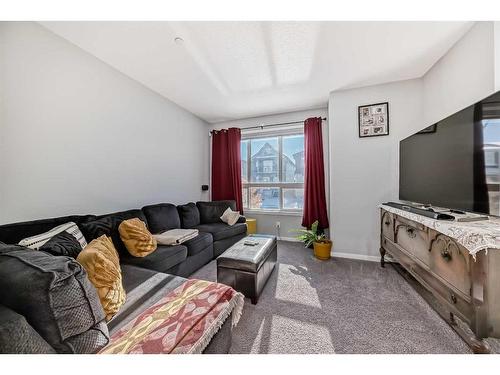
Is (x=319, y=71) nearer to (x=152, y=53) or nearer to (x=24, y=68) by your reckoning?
(x=152, y=53)

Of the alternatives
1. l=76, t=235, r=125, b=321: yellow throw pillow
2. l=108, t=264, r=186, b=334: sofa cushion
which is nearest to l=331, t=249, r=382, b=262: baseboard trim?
l=108, t=264, r=186, b=334: sofa cushion

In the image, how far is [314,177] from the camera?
11.1 ft

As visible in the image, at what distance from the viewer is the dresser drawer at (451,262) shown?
108 cm

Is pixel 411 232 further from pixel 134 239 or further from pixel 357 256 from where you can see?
pixel 134 239

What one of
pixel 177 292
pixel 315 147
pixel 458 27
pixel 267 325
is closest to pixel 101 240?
pixel 177 292

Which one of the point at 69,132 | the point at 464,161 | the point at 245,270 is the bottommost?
the point at 245,270

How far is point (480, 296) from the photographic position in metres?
1.00

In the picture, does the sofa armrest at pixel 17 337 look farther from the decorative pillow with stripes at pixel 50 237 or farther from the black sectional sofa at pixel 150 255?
the decorative pillow with stripes at pixel 50 237

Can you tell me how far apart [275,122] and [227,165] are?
131cm

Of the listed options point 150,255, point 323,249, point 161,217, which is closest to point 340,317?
point 323,249

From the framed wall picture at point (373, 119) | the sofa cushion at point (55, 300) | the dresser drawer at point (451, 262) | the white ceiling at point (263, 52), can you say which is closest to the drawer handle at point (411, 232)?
the dresser drawer at point (451, 262)

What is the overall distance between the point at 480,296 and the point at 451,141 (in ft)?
3.73

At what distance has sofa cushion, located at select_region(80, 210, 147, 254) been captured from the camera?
1.62 metres

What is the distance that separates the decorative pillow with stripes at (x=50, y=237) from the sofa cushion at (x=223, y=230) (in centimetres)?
149
